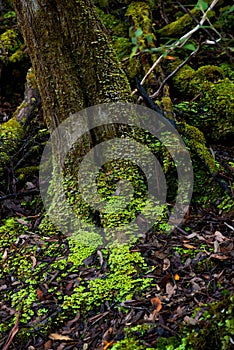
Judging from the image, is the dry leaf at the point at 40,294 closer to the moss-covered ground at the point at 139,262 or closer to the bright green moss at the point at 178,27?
the moss-covered ground at the point at 139,262

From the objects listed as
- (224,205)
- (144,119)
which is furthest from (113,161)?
(224,205)

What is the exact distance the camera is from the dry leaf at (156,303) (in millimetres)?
2741

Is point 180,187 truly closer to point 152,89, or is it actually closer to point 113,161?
point 113,161

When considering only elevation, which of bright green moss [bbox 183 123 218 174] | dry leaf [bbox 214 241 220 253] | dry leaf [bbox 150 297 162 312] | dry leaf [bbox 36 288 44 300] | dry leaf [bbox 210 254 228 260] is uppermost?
bright green moss [bbox 183 123 218 174]

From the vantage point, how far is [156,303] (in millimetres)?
2799

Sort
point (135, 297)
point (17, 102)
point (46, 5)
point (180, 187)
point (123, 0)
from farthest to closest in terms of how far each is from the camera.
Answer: point (17, 102) → point (123, 0) → point (180, 187) → point (46, 5) → point (135, 297)

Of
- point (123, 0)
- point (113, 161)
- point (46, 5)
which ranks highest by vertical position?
point (46, 5)

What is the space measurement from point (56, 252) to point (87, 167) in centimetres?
86

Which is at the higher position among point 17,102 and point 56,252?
point 17,102

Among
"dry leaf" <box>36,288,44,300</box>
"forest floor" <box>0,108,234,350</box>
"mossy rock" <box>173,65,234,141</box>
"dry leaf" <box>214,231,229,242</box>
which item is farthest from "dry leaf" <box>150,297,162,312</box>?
"mossy rock" <box>173,65,234,141</box>

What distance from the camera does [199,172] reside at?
3.89m

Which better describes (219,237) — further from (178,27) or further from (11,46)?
(11,46)

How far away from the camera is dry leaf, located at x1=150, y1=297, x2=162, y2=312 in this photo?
8.99 ft

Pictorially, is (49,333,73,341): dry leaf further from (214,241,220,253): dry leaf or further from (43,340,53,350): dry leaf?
(214,241,220,253): dry leaf
